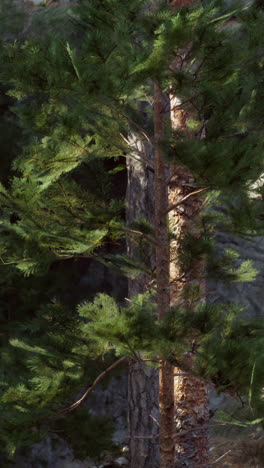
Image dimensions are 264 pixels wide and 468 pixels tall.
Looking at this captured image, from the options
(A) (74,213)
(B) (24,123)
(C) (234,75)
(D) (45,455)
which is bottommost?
(D) (45,455)

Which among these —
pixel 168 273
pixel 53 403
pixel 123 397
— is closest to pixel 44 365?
pixel 53 403

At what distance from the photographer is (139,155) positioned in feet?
16.3

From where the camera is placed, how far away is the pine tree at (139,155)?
429cm

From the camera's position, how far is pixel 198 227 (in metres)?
5.48

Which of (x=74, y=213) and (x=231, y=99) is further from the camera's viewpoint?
(x=74, y=213)

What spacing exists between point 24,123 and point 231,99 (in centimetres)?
147

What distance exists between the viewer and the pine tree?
4289 millimetres

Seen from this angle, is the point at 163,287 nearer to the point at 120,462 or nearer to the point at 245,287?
the point at 120,462

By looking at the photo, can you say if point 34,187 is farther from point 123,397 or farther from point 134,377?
point 123,397

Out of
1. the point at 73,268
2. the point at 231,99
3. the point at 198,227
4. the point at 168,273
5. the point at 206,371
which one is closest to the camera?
the point at 206,371

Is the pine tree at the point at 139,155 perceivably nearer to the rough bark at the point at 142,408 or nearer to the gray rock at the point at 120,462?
the rough bark at the point at 142,408

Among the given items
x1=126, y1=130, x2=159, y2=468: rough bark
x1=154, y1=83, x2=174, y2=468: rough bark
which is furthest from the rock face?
x1=154, y1=83, x2=174, y2=468: rough bark

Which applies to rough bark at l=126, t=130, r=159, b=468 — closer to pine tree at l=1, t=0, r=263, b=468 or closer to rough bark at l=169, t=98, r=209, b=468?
rough bark at l=169, t=98, r=209, b=468

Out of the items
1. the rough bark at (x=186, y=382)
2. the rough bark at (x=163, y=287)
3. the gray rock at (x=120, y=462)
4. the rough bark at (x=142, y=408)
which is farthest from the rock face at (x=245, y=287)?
the rough bark at (x=163, y=287)
